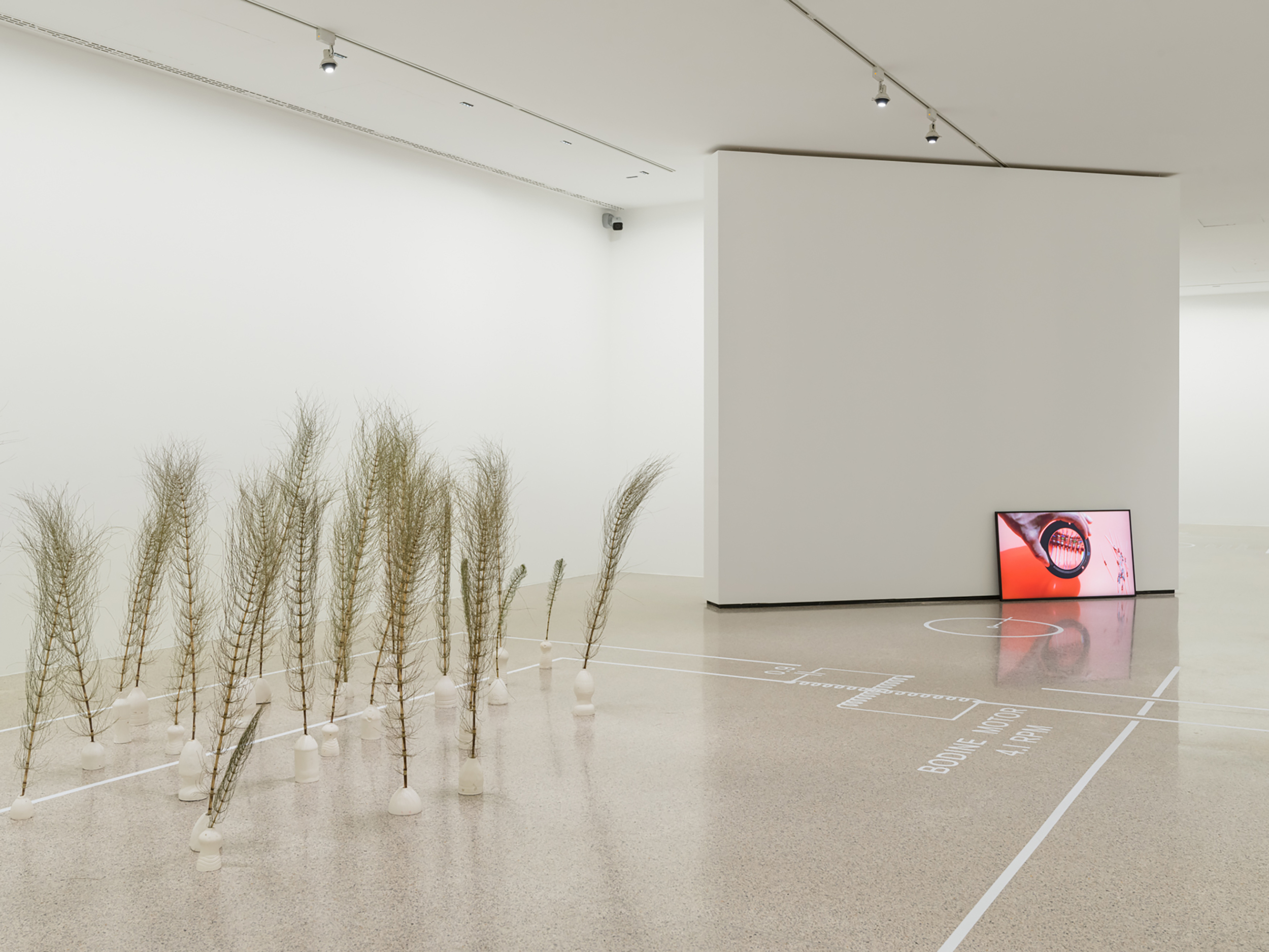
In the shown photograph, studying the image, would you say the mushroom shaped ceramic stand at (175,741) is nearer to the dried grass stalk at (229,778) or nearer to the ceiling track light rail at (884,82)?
the dried grass stalk at (229,778)

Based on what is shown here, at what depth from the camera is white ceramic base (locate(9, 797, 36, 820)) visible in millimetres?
3928

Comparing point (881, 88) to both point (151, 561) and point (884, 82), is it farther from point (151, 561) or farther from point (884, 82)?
point (151, 561)

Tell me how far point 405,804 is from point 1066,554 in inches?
281

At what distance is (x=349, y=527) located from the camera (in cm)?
511

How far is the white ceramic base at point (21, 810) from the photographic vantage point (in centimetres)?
393

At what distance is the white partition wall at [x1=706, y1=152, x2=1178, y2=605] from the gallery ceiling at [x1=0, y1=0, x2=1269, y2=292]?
1.24ft

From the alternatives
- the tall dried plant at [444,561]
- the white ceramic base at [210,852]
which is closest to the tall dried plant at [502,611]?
the tall dried plant at [444,561]

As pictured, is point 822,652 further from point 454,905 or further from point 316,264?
point 316,264

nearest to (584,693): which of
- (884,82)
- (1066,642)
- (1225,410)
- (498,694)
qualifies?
(498,694)

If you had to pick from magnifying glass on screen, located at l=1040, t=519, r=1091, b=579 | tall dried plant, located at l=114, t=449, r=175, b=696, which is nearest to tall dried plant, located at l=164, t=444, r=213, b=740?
tall dried plant, located at l=114, t=449, r=175, b=696

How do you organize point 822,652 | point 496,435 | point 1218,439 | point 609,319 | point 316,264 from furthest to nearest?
point 1218,439, point 609,319, point 496,435, point 316,264, point 822,652

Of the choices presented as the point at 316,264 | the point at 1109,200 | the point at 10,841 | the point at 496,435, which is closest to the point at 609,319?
the point at 496,435

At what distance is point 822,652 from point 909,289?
3591mm

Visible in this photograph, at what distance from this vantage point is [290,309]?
27.4 feet
